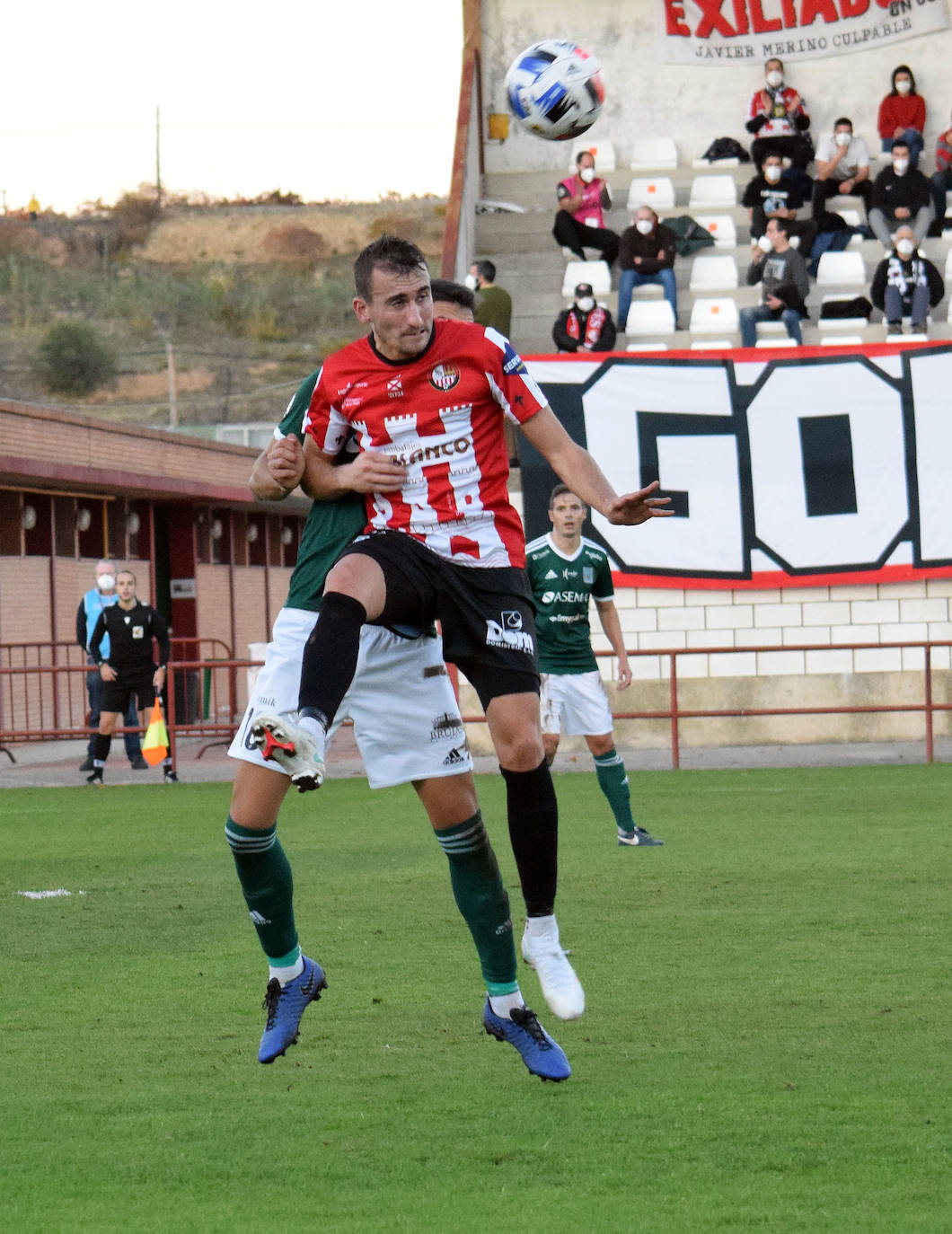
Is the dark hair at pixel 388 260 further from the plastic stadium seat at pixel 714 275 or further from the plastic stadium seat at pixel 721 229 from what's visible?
the plastic stadium seat at pixel 721 229

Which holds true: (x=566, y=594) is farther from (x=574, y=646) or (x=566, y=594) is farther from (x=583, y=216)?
(x=583, y=216)

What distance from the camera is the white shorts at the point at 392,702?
495 centimetres

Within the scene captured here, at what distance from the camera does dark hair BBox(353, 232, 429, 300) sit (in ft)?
15.9

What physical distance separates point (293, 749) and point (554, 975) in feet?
3.58

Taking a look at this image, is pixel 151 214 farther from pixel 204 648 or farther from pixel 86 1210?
pixel 86 1210

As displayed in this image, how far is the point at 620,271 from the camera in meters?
21.5

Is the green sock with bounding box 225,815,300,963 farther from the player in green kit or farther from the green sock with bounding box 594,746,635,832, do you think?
the green sock with bounding box 594,746,635,832

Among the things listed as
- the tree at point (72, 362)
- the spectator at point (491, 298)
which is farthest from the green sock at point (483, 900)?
the tree at point (72, 362)

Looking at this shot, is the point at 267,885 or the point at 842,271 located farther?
the point at 842,271

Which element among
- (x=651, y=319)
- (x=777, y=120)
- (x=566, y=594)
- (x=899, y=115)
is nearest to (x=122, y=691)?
(x=566, y=594)

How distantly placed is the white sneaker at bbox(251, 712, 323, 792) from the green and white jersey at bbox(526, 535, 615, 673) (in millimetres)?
6363

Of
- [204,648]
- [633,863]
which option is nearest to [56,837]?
[633,863]

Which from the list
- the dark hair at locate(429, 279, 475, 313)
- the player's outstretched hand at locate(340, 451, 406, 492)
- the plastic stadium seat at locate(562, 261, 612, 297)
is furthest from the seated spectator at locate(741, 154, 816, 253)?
the player's outstretched hand at locate(340, 451, 406, 492)

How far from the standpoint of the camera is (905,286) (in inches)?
803
